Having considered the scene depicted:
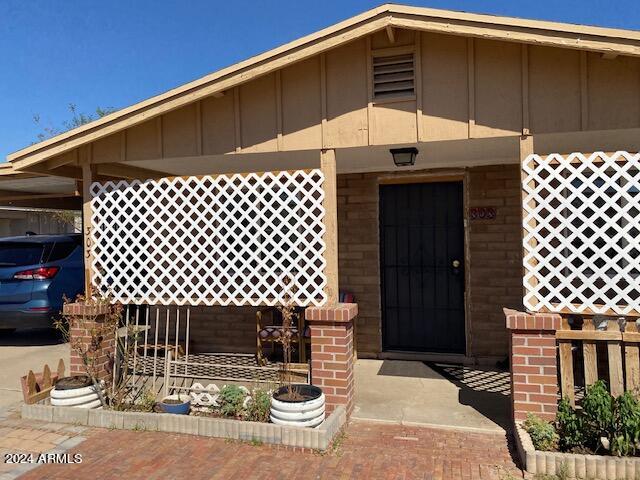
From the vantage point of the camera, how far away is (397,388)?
4.99 metres

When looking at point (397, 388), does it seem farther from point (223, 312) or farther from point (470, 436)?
point (223, 312)

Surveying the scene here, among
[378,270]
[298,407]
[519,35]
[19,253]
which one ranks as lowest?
[298,407]

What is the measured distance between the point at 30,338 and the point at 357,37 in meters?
7.40

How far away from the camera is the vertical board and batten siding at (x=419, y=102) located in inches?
148

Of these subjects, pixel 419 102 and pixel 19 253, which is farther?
pixel 19 253

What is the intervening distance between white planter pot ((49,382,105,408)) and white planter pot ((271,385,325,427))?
183 cm

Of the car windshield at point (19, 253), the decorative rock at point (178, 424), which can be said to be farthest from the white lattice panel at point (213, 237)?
the car windshield at point (19, 253)

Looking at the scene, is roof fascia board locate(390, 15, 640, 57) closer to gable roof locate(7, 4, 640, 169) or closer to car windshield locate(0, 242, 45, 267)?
gable roof locate(7, 4, 640, 169)

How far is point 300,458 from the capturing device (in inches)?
138

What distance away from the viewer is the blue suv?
23.5 ft

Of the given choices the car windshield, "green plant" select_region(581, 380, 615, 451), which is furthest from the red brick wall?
the car windshield

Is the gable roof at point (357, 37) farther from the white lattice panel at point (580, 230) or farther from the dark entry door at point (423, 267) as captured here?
the dark entry door at point (423, 267)

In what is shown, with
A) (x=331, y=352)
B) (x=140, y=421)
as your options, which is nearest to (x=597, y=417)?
(x=331, y=352)

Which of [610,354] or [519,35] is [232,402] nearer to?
[610,354]
